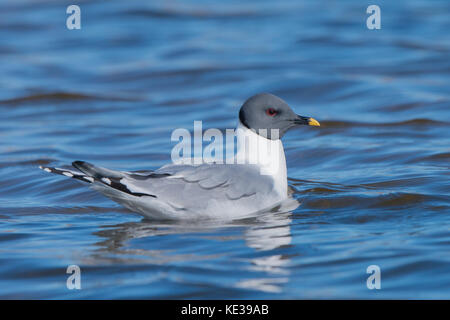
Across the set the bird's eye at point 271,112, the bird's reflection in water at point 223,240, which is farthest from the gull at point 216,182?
the bird's reflection in water at point 223,240

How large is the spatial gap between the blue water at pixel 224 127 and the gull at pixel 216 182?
0.16m

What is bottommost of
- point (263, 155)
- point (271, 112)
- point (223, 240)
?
point (223, 240)

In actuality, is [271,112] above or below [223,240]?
above

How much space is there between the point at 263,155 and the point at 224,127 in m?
3.47

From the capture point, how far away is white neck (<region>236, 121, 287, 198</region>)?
23.7 ft

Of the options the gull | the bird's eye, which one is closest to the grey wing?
the gull

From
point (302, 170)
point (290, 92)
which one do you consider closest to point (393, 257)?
point (302, 170)

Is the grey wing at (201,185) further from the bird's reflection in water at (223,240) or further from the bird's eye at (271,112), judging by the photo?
the bird's eye at (271,112)

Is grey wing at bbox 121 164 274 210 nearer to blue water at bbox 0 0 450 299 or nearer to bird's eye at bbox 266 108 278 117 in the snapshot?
blue water at bbox 0 0 450 299

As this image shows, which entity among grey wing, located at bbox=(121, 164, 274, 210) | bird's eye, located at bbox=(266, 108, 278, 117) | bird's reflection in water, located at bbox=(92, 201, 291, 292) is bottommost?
bird's reflection in water, located at bbox=(92, 201, 291, 292)

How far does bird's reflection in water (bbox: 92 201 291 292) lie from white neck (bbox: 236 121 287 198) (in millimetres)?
370

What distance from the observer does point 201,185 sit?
21.9ft

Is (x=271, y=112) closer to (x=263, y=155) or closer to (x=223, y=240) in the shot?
(x=263, y=155)

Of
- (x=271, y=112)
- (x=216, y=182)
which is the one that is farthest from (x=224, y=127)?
(x=216, y=182)
